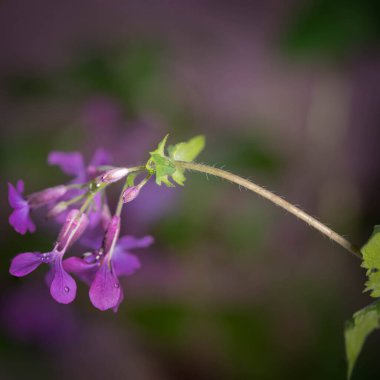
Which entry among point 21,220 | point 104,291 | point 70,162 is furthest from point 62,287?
point 70,162

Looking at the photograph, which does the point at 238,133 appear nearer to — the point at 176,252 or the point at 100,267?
the point at 176,252

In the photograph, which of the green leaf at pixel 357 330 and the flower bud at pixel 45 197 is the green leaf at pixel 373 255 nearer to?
the green leaf at pixel 357 330

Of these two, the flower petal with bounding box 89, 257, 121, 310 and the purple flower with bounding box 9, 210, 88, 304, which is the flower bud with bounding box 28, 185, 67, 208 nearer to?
the purple flower with bounding box 9, 210, 88, 304

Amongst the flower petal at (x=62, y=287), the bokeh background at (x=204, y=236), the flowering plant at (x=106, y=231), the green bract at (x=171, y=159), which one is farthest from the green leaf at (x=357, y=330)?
the bokeh background at (x=204, y=236)

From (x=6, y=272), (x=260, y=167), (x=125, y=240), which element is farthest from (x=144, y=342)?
(x=125, y=240)

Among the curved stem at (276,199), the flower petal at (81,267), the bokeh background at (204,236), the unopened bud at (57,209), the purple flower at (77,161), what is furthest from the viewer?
the bokeh background at (204,236)

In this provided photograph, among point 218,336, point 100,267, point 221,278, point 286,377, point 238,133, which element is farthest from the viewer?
point 221,278

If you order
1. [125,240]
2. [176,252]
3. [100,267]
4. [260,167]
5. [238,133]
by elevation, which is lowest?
[100,267]
